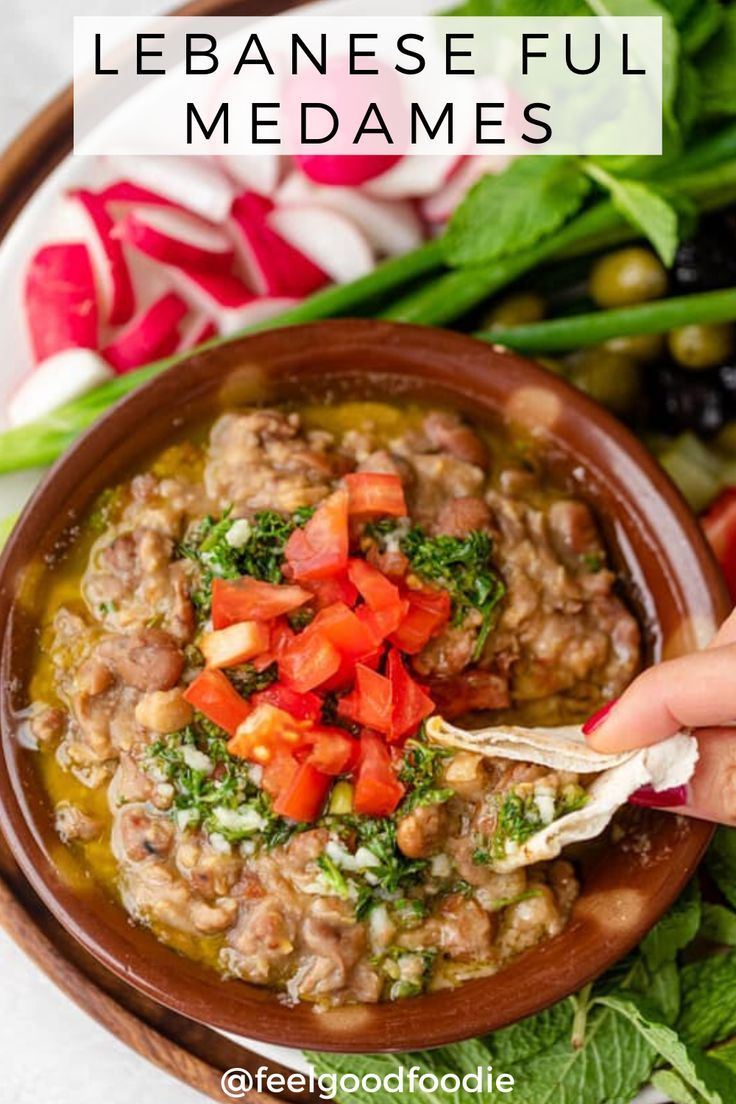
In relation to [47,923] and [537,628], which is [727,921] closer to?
[537,628]

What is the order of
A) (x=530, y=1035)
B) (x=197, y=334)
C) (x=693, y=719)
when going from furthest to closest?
(x=197, y=334), (x=530, y=1035), (x=693, y=719)

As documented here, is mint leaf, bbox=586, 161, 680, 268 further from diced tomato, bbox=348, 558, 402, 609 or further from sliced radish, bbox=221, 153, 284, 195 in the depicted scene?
diced tomato, bbox=348, 558, 402, 609

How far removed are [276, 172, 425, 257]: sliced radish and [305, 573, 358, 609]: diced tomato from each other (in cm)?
132

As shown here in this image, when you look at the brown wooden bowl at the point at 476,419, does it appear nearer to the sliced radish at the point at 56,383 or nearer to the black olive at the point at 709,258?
the sliced radish at the point at 56,383

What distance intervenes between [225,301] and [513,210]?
2.54ft

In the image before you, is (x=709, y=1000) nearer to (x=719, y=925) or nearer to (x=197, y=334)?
(x=719, y=925)

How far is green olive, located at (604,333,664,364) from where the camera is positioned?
4.04 metres

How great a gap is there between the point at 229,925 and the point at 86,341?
1.60 metres

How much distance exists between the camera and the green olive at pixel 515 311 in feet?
12.9

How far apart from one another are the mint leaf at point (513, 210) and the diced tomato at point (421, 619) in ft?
3.52

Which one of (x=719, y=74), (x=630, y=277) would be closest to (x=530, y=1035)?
(x=630, y=277)

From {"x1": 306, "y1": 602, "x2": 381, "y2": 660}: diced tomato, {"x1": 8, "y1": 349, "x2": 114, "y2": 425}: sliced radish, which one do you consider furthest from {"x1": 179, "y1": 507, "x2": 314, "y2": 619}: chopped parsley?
{"x1": 8, "y1": 349, "x2": 114, "y2": 425}: sliced radish

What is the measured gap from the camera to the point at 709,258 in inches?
155

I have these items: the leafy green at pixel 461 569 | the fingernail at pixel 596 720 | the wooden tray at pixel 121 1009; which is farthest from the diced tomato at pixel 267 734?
the wooden tray at pixel 121 1009
